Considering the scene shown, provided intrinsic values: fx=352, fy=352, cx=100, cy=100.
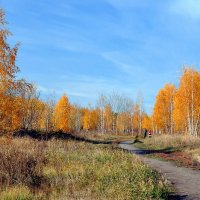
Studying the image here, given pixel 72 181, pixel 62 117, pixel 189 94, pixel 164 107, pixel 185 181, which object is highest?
pixel 189 94

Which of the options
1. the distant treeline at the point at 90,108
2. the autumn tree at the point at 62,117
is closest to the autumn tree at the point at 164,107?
the distant treeline at the point at 90,108

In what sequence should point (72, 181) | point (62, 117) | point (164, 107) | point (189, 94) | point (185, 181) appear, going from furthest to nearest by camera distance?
point (164, 107) < point (62, 117) < point (189, 94) < point (185, 181) < point (72, 181)

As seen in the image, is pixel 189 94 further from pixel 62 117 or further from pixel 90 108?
pixel 90 108

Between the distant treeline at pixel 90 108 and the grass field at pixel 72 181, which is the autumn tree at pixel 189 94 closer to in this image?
the distant treeline at pixel 90 108

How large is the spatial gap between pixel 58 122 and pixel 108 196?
57.5 metres

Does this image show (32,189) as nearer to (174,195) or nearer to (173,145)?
(174,195)

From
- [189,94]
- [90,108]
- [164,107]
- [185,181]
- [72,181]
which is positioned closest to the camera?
[72,181]

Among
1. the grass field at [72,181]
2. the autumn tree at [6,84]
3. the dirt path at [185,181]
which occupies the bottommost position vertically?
the dirt path at [185,181]

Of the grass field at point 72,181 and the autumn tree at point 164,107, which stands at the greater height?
the autumn tree at point 164,107

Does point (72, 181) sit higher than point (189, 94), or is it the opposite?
point (189, 94)

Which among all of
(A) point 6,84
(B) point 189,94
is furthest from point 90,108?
(A) point 6,84

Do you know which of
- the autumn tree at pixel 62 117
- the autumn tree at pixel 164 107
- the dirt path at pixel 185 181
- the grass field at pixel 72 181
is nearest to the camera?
the grass field at pixel 72 181

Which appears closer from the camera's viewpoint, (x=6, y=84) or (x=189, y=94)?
(x=6, y=84)

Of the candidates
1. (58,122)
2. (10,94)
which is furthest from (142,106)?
(10,94)
